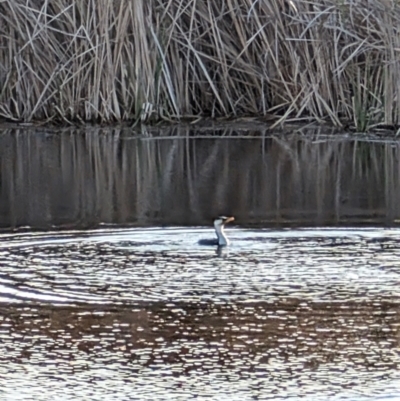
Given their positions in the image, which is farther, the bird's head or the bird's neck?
the bird's head

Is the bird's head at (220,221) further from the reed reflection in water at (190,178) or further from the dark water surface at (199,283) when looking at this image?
the reed reflection in water at (190,178)

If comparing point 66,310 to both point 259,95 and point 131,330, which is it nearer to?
point 131,330

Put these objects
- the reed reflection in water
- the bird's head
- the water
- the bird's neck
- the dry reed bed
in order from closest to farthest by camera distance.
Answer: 1. the water
2. the bird's neck
3. the bird's head
4. the reed reflection in water
5. the dry reed bed

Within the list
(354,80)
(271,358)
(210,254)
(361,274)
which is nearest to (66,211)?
(210,254)

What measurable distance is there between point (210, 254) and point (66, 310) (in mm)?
1020

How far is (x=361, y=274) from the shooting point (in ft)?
16.1

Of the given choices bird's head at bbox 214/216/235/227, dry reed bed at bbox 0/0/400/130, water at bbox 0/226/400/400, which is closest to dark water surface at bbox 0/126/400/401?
water at bbox 0/226/400/400

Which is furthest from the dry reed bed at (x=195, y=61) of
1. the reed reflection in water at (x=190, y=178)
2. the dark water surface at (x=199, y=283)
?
the dark water surface at (x=199, y=283)

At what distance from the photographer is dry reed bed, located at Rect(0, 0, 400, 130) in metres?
9.34

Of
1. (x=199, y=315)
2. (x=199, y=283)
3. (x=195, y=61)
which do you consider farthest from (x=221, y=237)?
(x=195, y=61)

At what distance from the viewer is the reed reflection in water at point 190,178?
6406 millimetres

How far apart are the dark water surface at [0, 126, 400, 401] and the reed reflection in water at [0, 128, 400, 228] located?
0.07 feet

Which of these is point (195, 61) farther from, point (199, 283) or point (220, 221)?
point (199, 283)

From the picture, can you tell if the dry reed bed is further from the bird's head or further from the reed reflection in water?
the bird's head
